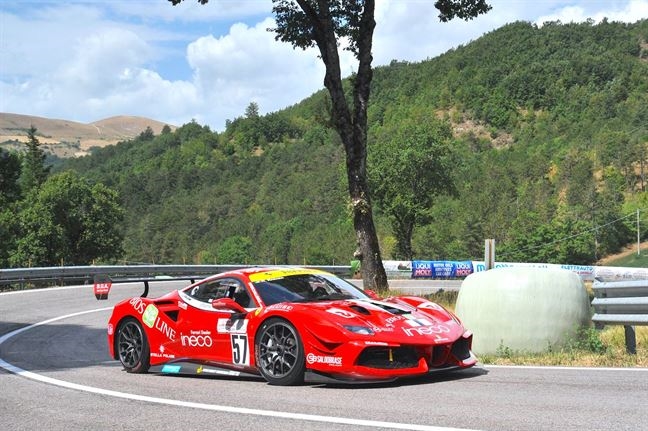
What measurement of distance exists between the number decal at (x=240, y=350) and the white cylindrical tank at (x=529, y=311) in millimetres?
3285

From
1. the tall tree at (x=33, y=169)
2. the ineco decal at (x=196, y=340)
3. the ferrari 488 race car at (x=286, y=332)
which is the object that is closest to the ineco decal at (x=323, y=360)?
the ferrari 488 race car at (x=286, y=332)

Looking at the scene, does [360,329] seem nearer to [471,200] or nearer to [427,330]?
[427,330]

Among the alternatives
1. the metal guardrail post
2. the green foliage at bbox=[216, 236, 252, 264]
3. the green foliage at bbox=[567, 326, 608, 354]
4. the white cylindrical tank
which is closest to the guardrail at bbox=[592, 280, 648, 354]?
the metal guardrail post

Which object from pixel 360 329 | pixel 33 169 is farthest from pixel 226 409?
pixel 33 169

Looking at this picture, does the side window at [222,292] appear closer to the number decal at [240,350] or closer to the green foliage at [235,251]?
the number decal at [240,350]

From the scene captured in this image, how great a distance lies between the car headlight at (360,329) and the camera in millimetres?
7137

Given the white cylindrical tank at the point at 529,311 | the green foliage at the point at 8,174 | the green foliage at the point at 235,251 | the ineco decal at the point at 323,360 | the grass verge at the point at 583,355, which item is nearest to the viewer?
the ineco decal at the point at 323,360

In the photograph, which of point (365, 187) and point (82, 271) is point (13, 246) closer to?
point (82, 271)

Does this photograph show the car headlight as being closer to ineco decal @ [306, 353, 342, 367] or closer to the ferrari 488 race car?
the ferrari 488 race car

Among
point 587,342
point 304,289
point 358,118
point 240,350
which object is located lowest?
point 587,342

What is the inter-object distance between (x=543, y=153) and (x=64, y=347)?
15842cm

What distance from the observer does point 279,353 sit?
24.8 feet

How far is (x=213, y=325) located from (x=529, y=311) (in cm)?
393

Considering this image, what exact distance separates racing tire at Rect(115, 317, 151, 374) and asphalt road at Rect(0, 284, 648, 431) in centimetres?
19
